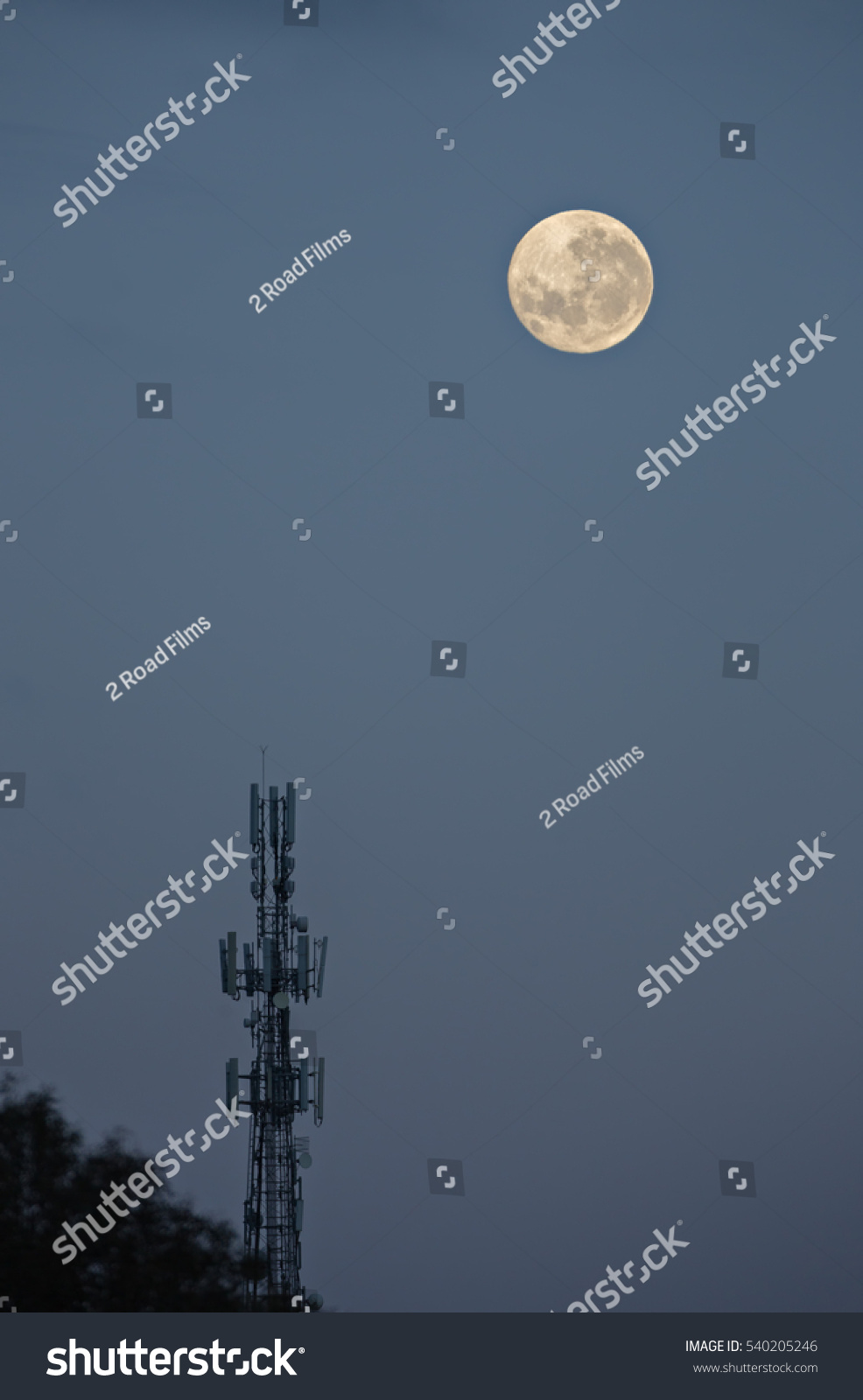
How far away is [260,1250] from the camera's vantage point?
75.6ft

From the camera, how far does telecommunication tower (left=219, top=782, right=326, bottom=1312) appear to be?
22.9 meters

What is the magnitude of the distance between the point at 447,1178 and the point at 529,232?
21.5m

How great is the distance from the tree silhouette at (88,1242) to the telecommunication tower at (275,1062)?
3.17ft

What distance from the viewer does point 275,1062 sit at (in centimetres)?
2359

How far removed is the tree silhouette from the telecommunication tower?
966 millimetres

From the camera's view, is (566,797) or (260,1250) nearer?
(260,1250)

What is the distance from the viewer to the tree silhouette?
63.0 feet

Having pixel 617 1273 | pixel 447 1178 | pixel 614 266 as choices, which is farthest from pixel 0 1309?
pixel 614 266

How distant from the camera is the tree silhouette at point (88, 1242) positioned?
63.0 ft

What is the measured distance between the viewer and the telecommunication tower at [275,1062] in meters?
22.9

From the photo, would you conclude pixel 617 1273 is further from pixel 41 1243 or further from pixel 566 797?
pixel 41 1243

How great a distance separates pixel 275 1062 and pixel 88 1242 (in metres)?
4.74

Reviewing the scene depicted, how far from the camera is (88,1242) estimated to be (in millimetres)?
19906
